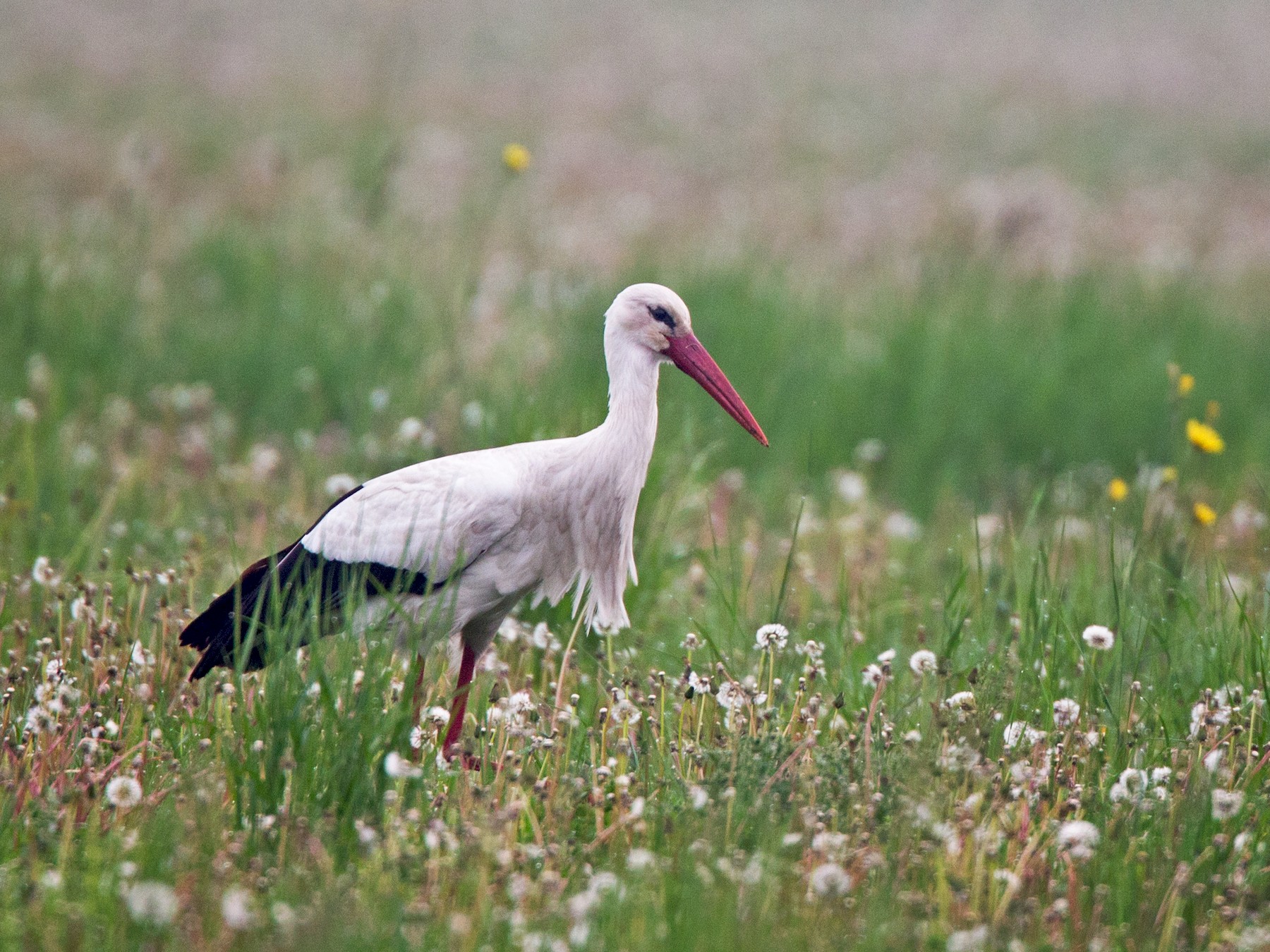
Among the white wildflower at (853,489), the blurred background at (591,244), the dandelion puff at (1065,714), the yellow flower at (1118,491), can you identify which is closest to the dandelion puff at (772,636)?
the blurred background at (591,244)

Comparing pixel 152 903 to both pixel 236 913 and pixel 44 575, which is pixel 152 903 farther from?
pixel 44 575

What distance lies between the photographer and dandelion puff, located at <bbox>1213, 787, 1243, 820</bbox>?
2.74 meters

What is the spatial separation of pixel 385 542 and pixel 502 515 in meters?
0.32

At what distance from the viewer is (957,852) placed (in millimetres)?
2629

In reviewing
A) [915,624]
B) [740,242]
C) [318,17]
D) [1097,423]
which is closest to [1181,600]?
[915,624]

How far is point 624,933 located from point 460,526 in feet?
4.58

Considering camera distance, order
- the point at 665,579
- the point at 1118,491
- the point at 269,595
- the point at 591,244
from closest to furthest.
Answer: the point at 269,595 → the point at 665,579 → the point at 1118,491 → the point at 591,244

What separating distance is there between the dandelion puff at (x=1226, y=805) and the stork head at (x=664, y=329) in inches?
52.2

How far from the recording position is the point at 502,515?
11.8 ft

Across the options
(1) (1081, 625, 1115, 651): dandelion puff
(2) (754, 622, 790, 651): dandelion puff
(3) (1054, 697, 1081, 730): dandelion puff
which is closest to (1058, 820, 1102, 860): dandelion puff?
(3) (1054, 697, 1081, 730): dandelion puff

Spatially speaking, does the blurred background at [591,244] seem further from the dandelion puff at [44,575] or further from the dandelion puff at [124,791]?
the dandelion puff at [124,791]

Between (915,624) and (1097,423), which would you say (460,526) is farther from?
(1097,423)

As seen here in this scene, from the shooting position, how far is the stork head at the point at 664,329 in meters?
3.60

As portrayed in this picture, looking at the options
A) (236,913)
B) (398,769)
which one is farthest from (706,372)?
(236,913)
